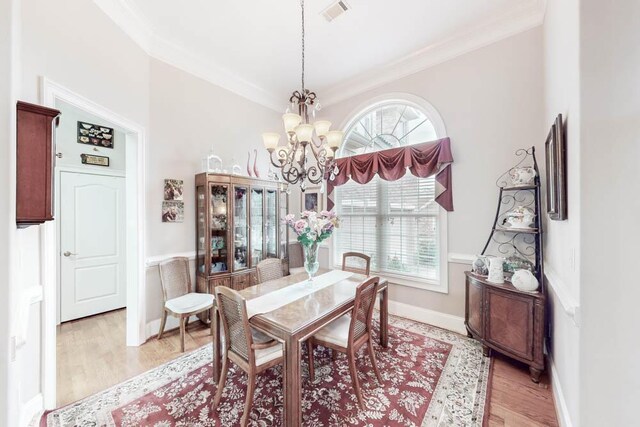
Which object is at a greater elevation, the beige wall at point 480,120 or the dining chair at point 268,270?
the beige wall at point 480,120

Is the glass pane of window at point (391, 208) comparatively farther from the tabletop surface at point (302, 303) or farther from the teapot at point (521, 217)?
the tabletop surface at point (302, 303)

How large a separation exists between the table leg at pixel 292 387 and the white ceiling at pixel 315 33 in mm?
3059

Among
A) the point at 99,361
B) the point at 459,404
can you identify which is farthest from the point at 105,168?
the point at 459,404

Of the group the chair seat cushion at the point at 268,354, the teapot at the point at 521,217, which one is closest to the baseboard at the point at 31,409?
the chair seat cushion at the point at 268,354

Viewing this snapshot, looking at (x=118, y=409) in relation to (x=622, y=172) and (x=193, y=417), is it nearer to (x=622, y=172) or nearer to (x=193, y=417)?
(x=193, y=417)

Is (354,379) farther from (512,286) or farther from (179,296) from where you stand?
(179,296)

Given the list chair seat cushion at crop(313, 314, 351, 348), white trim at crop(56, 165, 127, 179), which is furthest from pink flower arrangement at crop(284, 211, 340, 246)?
white trim at crop(56, 165, 127, 179)

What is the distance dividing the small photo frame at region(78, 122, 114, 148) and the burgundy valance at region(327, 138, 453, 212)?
370 centimetres

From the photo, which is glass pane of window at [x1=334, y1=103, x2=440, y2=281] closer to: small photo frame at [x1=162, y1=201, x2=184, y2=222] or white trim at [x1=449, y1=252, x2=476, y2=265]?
white trim at [x1=449, y1=252, x2=476, y2=265]

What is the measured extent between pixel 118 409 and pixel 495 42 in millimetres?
4951

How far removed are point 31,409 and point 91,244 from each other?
244 centimetres

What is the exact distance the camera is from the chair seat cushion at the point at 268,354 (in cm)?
168

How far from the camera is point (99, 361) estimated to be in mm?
2385

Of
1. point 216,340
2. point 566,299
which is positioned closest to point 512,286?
point 566,299
